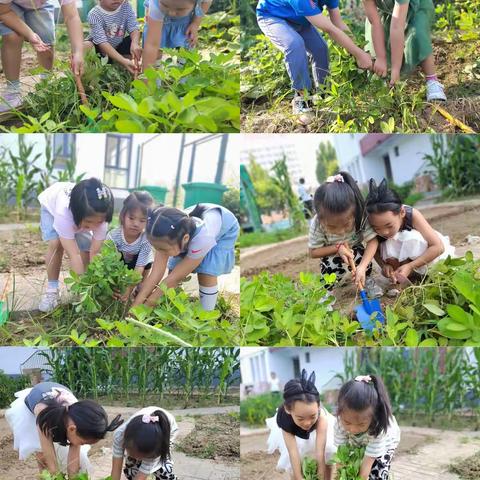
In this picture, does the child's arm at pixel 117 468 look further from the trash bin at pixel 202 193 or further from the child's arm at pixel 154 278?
the trash bin at pixel 202 193

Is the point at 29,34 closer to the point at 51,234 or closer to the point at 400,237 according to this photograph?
the point at 51,234

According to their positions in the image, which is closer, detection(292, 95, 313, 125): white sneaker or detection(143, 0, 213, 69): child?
detection(143, 0, 213, 69): child

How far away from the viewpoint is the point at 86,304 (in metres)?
2.44

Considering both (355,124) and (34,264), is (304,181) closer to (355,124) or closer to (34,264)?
(355,124)

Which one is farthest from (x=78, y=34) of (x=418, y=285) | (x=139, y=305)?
(x=418, y=285)

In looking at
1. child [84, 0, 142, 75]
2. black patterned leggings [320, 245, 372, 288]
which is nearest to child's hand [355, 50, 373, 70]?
black patterned leggings [320, 245, 372, 288]

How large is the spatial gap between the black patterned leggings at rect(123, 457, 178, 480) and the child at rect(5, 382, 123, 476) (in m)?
0.14

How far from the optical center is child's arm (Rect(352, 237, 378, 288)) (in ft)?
8.22

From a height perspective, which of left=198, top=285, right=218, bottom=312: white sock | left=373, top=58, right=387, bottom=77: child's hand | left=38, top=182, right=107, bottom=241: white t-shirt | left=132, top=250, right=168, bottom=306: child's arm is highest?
left=373, top=58, right=387, bottom=77: child's hand

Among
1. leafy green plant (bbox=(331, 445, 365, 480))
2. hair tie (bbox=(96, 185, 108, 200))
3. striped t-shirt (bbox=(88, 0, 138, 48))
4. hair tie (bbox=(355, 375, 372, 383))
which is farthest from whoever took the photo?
striped t-shirt (bbox=(88, 0, 138, 48))

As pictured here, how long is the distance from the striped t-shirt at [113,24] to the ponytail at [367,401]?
1736 mm

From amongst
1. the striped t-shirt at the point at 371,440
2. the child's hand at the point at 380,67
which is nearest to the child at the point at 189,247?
the striped t-shirt at the point at 371,440

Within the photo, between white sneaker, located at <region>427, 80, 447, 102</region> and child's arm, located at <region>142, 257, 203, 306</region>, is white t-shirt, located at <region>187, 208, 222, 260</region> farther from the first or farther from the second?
white sneaker, located at <region>427, 80, 447, 102</region>

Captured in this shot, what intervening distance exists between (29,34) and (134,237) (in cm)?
93
